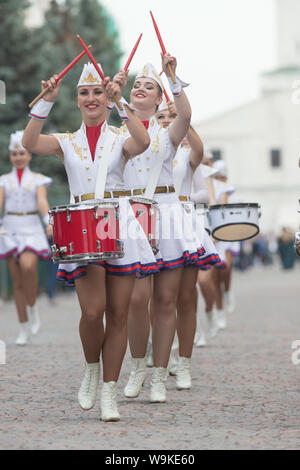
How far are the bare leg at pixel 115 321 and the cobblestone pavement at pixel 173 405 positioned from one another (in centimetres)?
32

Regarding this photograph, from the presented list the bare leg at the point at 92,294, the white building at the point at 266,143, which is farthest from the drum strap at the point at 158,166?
the white building at the point at 266,143

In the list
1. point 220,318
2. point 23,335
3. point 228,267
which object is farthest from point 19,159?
point 220,318

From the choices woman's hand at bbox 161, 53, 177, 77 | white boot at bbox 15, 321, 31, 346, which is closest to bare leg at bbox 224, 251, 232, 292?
white boot at bbox 15, 321, 31, 346

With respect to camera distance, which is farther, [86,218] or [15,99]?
[15,99]

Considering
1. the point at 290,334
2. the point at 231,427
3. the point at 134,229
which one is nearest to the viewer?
the point at 231,427

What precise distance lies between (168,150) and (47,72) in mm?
18713

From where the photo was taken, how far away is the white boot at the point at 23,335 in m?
11.1

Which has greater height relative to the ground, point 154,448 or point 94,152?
point 94,152

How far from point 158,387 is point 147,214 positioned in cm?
123

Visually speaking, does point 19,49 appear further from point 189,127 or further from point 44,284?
point 189,127

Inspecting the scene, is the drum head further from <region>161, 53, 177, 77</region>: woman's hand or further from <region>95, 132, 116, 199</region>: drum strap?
<region>95, 132, 116, 199</region>: drum strap

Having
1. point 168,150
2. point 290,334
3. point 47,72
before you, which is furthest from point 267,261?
point 168,150

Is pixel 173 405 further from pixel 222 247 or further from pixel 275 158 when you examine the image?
pixel 275 158

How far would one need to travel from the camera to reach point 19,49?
25094 mm
